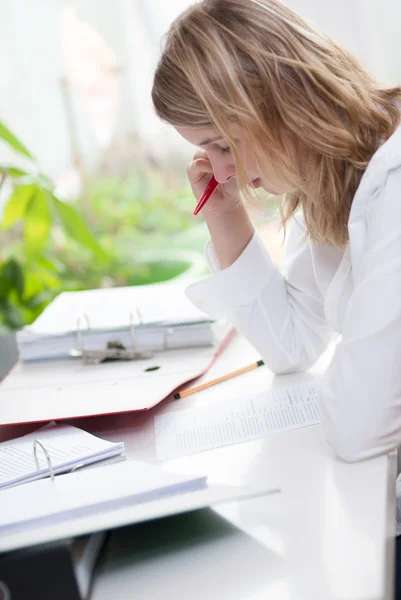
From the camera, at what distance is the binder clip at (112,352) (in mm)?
1261

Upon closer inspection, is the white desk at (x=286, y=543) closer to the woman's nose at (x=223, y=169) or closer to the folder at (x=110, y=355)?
the folder at (x=110, y=355)

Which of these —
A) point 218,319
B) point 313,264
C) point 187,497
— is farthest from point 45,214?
point 187,497

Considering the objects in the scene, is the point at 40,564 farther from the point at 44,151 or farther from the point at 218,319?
the point at 44,151

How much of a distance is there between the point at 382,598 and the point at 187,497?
0.18m

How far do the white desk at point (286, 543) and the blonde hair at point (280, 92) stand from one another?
35 cm

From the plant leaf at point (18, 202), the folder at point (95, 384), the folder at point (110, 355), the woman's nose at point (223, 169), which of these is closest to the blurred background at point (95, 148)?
the plant leaf at point (18, 202)

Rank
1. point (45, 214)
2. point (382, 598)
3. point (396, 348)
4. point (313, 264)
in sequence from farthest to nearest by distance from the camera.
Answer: point (45, 214) < point (313, 264) < point (396, 348) < point (382, 598)

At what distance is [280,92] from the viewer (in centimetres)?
92

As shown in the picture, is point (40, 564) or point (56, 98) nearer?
point (40, 564)

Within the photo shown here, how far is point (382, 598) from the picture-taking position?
1.94ft

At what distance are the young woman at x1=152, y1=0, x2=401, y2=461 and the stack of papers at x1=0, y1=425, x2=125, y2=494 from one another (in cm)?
26

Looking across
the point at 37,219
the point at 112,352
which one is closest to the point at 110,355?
the point at 112,352

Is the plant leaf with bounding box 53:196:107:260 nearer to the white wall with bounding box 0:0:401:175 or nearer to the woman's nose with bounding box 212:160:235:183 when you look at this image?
the white wall with bounding box 0:0:401:175

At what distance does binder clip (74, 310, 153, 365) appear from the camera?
1261mm
